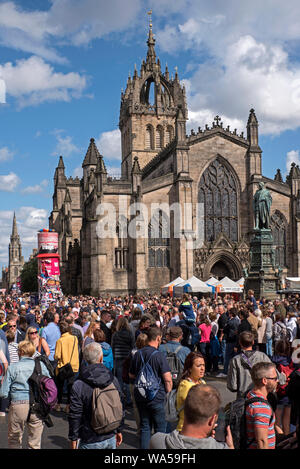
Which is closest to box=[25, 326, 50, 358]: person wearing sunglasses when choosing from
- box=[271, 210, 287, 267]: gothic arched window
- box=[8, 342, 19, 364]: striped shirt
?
box=[8, 342, 19, 364]: striped shirt

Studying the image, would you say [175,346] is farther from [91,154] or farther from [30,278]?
[30,278]

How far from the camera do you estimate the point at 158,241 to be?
37062mm

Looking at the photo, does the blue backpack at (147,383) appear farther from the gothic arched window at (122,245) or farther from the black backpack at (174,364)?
the gothic arched window at (122,245)

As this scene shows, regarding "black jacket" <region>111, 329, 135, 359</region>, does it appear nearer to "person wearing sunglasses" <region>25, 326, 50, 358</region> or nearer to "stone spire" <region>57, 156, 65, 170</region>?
"person wearing sunglasses" <region>25, 326, 50, 358</region>

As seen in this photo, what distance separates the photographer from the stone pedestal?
825 inches

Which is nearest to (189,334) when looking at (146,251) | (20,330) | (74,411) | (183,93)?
(20,330)

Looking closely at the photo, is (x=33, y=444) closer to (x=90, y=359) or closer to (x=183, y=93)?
(x=90, y=359)

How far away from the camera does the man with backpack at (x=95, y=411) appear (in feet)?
14.4

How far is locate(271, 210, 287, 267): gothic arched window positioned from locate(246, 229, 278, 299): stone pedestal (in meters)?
18.3

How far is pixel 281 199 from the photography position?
3978 centimetres

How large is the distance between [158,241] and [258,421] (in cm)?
3328

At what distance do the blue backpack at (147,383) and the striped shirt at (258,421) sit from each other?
75.5 inches

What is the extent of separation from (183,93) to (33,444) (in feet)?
181

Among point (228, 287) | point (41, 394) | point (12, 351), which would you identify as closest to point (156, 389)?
point (41, 394)
